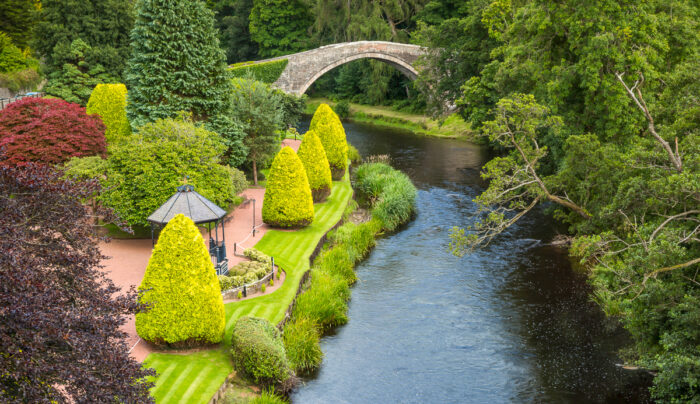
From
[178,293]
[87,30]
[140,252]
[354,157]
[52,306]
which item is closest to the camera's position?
[52,306]

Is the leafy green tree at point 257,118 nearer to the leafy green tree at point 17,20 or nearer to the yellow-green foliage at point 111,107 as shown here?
the yellow-green foliage at point 111,107

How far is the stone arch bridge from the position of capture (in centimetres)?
6219

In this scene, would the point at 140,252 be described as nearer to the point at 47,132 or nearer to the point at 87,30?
the point at 47,132

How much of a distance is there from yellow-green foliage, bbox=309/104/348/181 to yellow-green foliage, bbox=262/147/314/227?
405 inches

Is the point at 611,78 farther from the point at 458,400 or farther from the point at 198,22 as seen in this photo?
the point at 198,22

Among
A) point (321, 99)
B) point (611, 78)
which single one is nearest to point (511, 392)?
point (611, 78)

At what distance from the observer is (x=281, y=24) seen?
82.6 meters

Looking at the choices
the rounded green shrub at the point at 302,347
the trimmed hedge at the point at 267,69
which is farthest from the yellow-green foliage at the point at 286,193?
the trimmed hedge at the point at 267,69

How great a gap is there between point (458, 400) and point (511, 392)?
165cm

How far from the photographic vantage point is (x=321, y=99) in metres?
80.4

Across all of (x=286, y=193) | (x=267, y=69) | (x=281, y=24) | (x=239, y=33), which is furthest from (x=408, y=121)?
(x=286, y=193)

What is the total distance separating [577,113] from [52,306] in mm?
23039

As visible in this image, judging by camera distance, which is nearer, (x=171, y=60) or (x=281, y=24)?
(x=171, y=60)

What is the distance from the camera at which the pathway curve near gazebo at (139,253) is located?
18.5 meters
